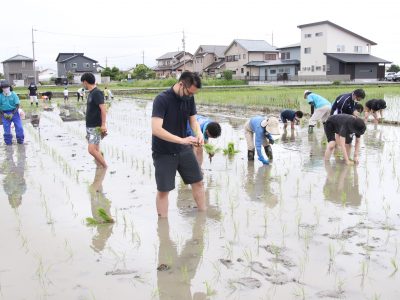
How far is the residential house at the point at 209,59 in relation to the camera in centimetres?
5878

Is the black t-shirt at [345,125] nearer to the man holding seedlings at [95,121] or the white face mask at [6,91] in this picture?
the man holding seedlings at [95,121]

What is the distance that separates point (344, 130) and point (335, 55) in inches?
1555

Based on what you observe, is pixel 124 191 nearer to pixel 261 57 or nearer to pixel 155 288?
pixel 155 288

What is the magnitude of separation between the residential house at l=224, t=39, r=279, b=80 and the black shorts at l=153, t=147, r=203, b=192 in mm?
47406

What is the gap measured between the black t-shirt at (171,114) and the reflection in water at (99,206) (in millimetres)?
923

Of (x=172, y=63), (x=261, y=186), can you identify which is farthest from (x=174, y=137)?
(x=172, y=63)

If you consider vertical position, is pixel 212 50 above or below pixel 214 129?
above

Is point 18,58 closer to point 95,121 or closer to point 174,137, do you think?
point 95,121

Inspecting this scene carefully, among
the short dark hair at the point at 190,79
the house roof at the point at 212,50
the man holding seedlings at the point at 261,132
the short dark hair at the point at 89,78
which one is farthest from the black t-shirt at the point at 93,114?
the house roof at the point at 212,50

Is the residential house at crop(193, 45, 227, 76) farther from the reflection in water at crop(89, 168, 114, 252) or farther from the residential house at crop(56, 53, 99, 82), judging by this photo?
the reflection in water at crop(89, 168, 114, 252)

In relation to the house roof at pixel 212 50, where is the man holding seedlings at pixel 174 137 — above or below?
below

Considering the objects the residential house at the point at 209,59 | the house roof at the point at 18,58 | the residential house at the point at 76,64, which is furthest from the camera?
A: the residential house at the point at 76,64

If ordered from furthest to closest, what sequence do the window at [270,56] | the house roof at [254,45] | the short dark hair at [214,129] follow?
the window at [270,56] → the house roof at [254,45] → the short dark hair at [214,129]

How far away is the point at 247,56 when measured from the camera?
171 ft
